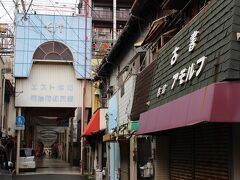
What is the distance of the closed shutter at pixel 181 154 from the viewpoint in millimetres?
10414

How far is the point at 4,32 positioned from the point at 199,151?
1260 inches

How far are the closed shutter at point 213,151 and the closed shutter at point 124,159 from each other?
10.2 metres

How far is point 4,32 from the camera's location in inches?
1527

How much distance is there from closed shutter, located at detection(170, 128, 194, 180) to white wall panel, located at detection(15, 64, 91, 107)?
26808mm

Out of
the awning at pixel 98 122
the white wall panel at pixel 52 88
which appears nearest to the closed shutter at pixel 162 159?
the awning at pixel 98 122

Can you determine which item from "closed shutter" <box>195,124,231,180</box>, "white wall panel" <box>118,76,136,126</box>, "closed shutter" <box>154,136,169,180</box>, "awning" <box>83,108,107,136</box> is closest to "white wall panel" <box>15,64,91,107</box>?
"awning" <box>83,108,107,136</box>

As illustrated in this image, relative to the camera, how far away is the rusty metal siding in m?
6.67

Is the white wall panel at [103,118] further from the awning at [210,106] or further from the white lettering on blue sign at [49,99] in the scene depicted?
the awning at [210,106]

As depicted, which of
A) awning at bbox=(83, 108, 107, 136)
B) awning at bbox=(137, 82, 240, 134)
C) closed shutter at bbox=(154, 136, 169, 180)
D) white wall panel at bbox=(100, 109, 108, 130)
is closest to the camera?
awning at bbox=(137, 82, 240, 134)

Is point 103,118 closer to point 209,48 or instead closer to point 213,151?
point 213,151

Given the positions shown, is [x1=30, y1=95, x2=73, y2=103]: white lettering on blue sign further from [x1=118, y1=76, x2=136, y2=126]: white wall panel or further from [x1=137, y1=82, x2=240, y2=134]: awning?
[x1=137, y1=82, x2=240, y2=134]: awning

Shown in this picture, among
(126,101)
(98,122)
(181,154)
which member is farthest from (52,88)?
(181,154)

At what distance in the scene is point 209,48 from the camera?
7406 mm

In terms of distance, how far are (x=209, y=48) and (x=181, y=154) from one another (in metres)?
4.48
